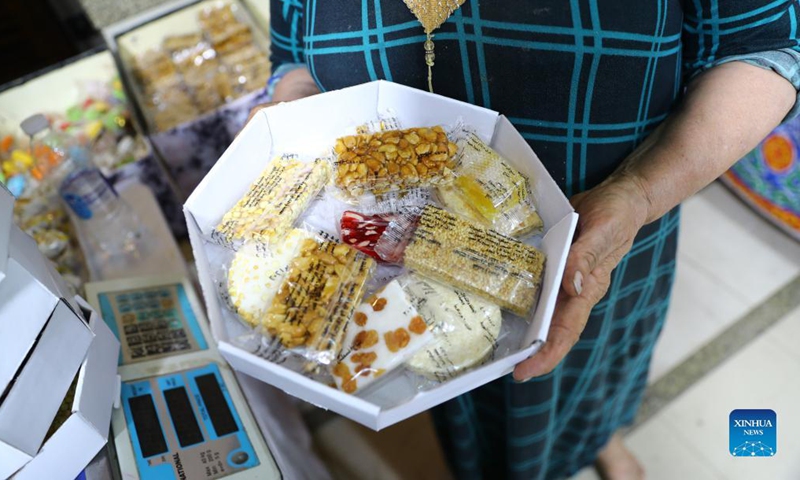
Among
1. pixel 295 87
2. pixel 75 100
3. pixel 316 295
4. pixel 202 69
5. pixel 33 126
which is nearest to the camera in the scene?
pixel 316 295

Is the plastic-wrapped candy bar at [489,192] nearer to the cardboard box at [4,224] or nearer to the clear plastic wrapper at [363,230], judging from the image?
the clear plastic wrapper at [363,230]

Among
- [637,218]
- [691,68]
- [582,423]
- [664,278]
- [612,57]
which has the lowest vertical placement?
[582,423]

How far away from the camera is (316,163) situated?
84cm

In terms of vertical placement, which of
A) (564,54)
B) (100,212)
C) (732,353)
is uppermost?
(564,54)

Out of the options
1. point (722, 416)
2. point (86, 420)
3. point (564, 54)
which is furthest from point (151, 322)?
point (722, 416)

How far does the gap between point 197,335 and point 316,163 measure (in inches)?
16.8

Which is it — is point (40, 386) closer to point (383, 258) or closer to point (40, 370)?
point (40, 370)

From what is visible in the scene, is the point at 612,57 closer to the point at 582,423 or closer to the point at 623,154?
the point at 623,154

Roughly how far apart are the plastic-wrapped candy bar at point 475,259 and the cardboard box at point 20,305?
16.2 inches

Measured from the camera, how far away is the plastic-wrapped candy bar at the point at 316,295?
719mm

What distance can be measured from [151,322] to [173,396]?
183 millimetres

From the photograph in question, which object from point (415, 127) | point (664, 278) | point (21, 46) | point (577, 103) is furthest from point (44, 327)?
point (21, 46)

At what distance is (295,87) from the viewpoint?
3.36 ft

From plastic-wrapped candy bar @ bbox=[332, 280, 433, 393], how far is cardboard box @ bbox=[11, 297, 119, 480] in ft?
1.07
